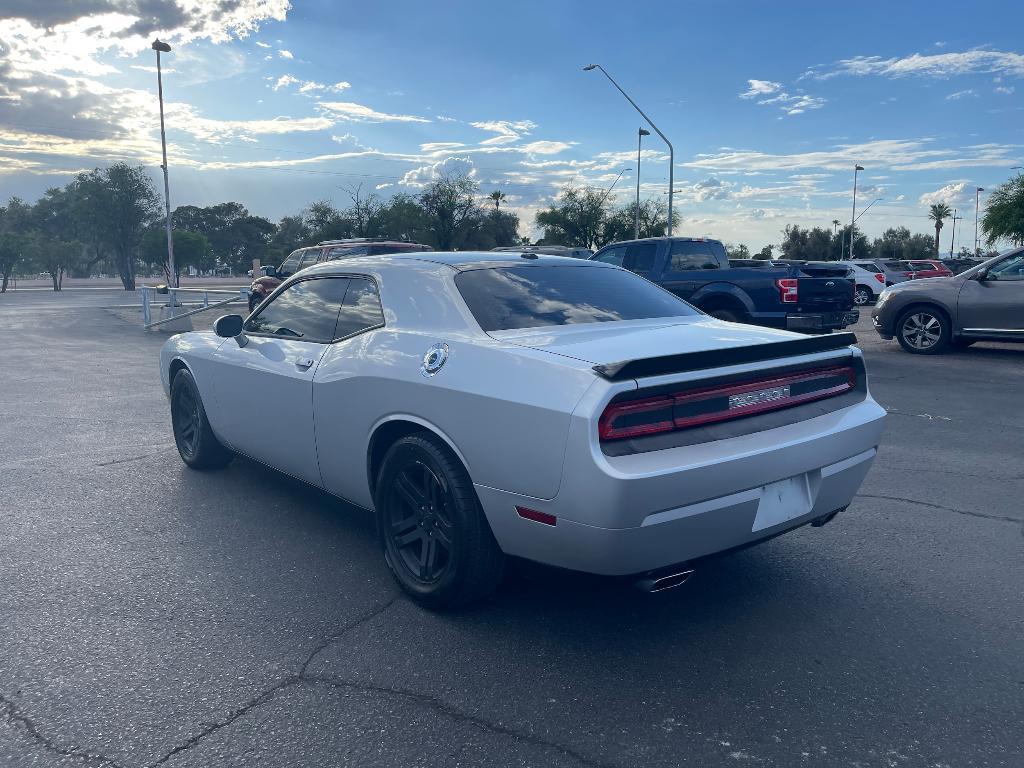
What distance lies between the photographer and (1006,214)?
50.1 m

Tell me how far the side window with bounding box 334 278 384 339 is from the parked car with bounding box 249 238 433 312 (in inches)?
485

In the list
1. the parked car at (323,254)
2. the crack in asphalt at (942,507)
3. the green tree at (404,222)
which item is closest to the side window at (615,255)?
the parked car at (323,254)

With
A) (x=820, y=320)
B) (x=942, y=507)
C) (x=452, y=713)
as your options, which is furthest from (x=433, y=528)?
(x=820, y=320)

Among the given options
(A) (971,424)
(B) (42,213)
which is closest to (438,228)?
(A) (971,424)

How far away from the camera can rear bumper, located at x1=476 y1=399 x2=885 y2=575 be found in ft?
9.64

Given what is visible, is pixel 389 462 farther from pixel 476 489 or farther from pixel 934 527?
pixel 934 527

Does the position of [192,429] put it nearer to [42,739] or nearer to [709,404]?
[42,739]

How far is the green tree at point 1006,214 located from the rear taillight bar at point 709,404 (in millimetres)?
54147

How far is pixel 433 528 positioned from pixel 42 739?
1553mm

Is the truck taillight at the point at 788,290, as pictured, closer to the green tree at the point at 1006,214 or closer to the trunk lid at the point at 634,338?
the trunk lid at the point at 634,338

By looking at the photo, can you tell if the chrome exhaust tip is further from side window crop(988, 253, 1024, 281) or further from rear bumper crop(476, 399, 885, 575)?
side window crop(988, 253, 1024, 281)

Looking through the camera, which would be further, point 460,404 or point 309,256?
point 309,256

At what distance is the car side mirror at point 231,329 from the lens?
5137 millimetres

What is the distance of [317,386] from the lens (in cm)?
427
